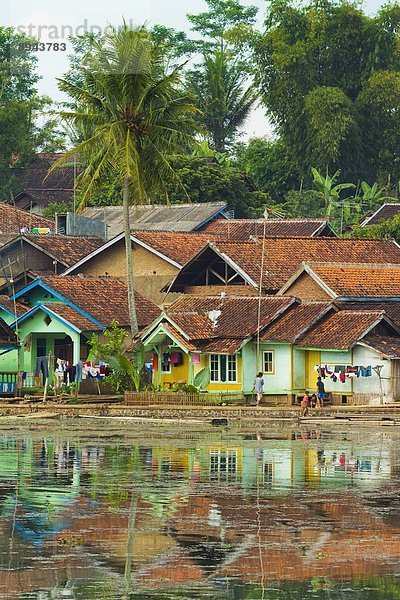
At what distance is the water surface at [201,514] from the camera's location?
18.9 m

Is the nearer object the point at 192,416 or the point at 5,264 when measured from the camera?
the point at 192,416

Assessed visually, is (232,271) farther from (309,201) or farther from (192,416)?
(309,201)

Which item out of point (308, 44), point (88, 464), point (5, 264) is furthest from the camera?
point (308, 44)

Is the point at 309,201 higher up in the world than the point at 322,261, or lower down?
higher up

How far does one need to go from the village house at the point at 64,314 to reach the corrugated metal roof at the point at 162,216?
846 cm

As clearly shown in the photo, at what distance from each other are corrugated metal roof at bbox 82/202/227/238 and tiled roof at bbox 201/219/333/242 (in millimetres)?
901

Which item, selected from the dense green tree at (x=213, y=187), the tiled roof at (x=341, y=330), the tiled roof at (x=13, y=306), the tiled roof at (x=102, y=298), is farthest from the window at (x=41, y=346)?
the dense green tree at (x=213, y=187)

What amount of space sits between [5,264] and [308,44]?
36.5m

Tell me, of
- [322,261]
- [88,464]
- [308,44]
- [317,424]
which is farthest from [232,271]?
[308,44]

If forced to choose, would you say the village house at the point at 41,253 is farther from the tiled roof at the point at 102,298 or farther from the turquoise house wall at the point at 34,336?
the turquoise house wall at the point at 34,336

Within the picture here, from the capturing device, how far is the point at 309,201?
80250mm

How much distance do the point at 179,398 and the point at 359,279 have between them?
7.66 meters

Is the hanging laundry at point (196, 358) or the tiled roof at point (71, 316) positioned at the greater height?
the tiled roof at point (71, 316)

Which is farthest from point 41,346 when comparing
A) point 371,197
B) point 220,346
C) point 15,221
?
point 371,197
